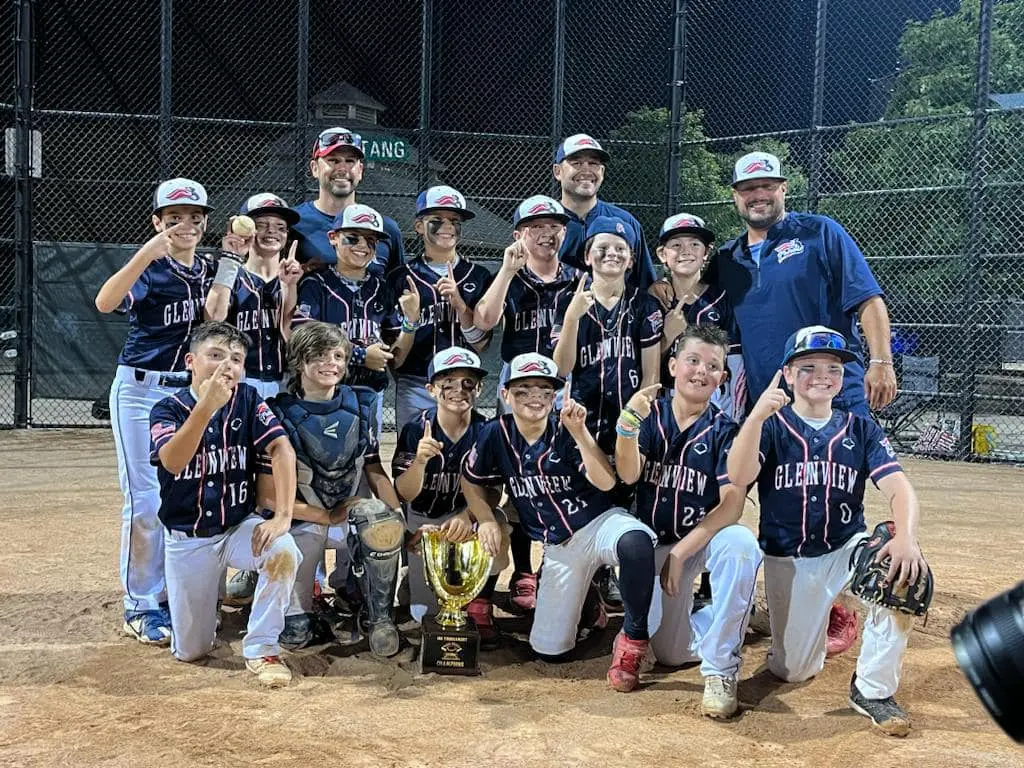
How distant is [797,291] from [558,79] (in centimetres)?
652

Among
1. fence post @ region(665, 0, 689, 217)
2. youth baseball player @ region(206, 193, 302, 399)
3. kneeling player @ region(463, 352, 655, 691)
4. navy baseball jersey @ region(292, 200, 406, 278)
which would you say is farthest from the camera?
fence post @ region(665, 0, 689, 217)

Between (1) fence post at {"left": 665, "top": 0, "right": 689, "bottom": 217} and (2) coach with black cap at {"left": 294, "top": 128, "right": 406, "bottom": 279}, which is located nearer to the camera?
(2) coach with black cap at {"left": 294, "top": 128, "right": 406, "bottom": 279}

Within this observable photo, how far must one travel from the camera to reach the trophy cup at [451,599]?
3426 millimetres

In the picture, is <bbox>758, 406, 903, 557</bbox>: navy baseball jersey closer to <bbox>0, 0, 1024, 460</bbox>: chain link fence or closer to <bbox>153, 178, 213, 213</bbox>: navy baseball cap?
<bbox>153, 178, 213, 213</bbox>: navy baseball cap

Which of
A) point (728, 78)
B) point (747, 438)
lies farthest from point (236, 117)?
point (747, 438)

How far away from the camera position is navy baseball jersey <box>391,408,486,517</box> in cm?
397

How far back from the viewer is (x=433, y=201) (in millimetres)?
4227

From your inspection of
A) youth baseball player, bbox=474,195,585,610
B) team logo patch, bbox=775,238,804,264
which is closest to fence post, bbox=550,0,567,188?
youth baseball player, bbox=474,195,585,610

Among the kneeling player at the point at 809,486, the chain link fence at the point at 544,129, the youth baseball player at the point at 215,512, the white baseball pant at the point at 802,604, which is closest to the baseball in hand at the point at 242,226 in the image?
the youth baseball player at the point at 215,512

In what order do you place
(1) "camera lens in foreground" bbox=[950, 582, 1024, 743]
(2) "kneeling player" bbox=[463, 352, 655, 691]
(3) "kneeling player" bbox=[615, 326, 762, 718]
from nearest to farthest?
(1) "camera lens in foreground" bbox=[950, 582, 1024, 743]
(3) "kneeling player" bbox=[615, 326, 762, 718]
(2) "kneeling player" bbox=[463, 352, 655, 691]

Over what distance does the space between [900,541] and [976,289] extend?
22.2ft

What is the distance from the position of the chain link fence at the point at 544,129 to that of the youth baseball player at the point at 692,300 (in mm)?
5607

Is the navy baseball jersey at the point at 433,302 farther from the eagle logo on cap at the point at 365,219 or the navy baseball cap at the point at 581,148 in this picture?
the navy baseball cap at the point at 581,148

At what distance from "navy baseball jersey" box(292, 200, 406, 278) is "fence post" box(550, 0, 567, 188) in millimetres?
5237
